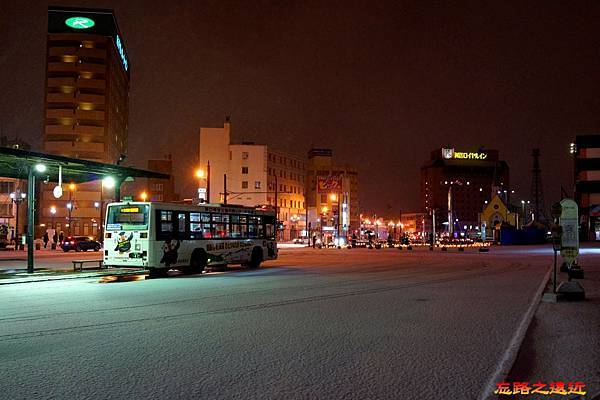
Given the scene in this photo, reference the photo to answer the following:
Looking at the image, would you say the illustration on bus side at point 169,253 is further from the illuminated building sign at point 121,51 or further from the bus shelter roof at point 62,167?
the illuminated building sign at point 121,51

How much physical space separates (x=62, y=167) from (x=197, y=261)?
7427mm

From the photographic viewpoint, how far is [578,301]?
48.3ft

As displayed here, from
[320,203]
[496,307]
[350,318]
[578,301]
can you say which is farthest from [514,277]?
[320,203]

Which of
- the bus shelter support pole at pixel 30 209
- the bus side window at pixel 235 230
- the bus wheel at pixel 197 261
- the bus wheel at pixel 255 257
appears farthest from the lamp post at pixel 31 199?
the bus wheel at pixel 255 257

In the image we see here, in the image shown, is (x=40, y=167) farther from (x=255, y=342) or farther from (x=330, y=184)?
(x=330, y=184)

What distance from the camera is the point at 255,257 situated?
1133 inches

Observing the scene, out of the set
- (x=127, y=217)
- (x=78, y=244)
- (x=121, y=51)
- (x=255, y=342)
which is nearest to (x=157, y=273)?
(x=127, y=217)

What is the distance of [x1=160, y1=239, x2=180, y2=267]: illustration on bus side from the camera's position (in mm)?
22628

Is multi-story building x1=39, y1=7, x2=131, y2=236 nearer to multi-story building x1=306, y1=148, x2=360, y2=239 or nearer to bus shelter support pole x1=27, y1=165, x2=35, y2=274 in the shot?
multi-story building x1=306, y1=148, x2=360, y2=239

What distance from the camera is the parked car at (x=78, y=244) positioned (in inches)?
2047

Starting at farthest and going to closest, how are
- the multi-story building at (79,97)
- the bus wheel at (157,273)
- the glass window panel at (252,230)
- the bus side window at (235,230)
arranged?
1. the multi-story building at (79,97)
2. the glass window panel at (252,230)
3. the bus side window at (235,230)
4. the bus wheel at (157,273)

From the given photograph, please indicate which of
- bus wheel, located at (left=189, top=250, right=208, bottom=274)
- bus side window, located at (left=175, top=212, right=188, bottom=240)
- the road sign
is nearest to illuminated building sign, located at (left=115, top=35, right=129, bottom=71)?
bus wheel, located at (left=189, top=250, right=208, bottom=274)

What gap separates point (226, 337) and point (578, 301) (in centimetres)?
982

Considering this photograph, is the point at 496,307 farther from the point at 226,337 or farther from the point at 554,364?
the point at 226,337
